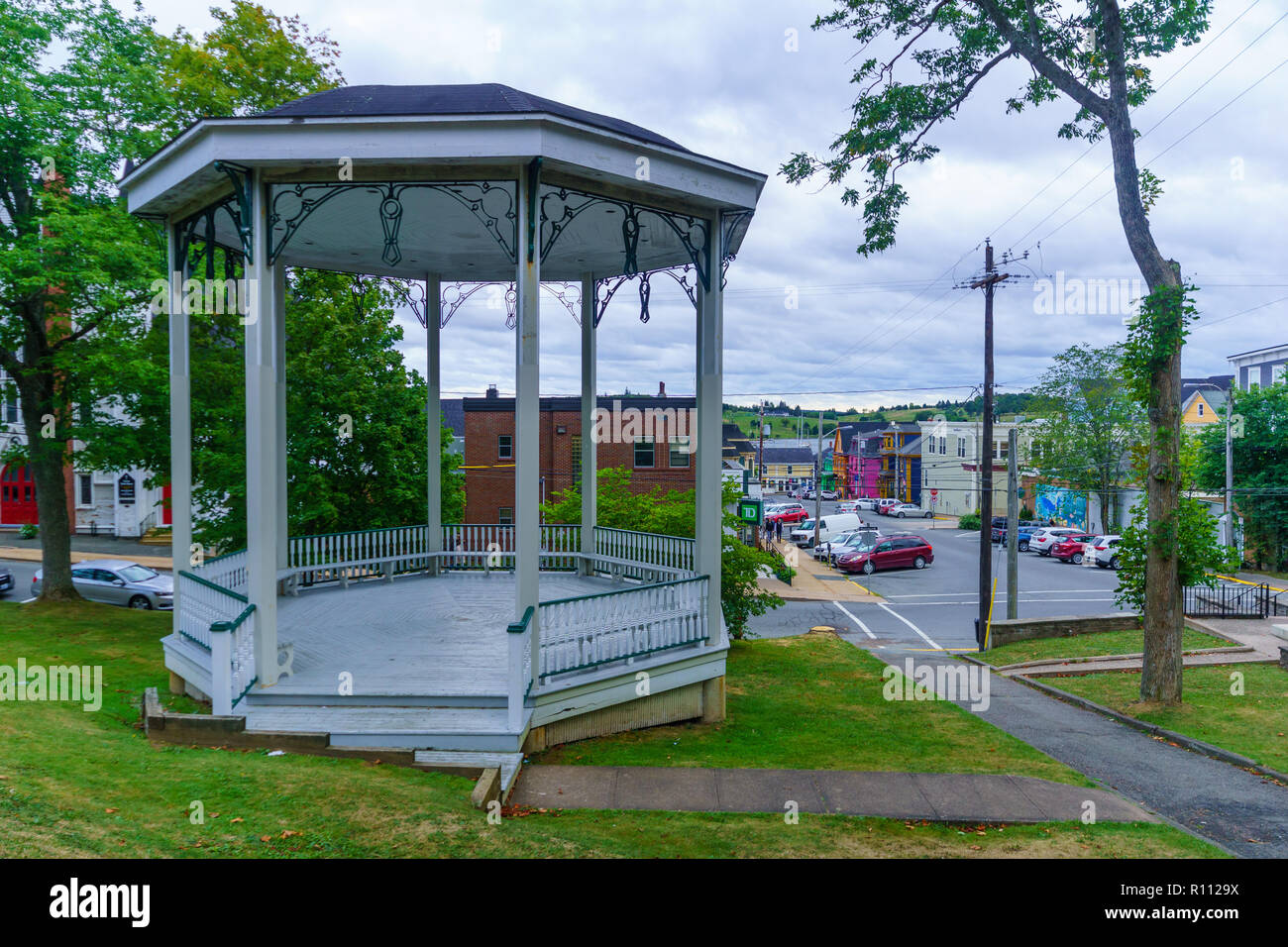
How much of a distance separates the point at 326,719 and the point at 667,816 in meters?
3.94

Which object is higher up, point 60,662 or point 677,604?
point 677,604

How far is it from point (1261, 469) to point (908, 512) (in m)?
40.9

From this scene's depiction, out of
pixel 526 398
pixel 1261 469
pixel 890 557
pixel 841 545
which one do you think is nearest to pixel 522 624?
pixel 526 398

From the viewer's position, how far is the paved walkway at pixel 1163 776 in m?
8.09

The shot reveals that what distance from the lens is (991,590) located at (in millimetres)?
24172

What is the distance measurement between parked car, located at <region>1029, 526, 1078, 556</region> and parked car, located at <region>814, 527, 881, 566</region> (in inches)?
379

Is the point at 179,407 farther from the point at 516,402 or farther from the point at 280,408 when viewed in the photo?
the point at 516,402

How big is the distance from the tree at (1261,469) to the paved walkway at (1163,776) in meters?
31.2

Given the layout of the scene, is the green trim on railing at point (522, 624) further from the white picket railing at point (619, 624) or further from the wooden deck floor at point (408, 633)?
the wooden deck floor at point (408, 633)

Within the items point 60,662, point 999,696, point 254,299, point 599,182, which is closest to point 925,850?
point 599,182

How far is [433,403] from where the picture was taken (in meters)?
15.6

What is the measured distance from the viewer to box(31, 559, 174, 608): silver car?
24.2m

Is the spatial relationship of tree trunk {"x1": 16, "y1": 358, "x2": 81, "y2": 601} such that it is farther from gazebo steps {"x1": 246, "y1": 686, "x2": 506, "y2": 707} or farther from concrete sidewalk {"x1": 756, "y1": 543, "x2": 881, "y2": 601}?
concrete sidewalk {"x1": 756, "y1": 543, "x2": 881, "y2": 601}
